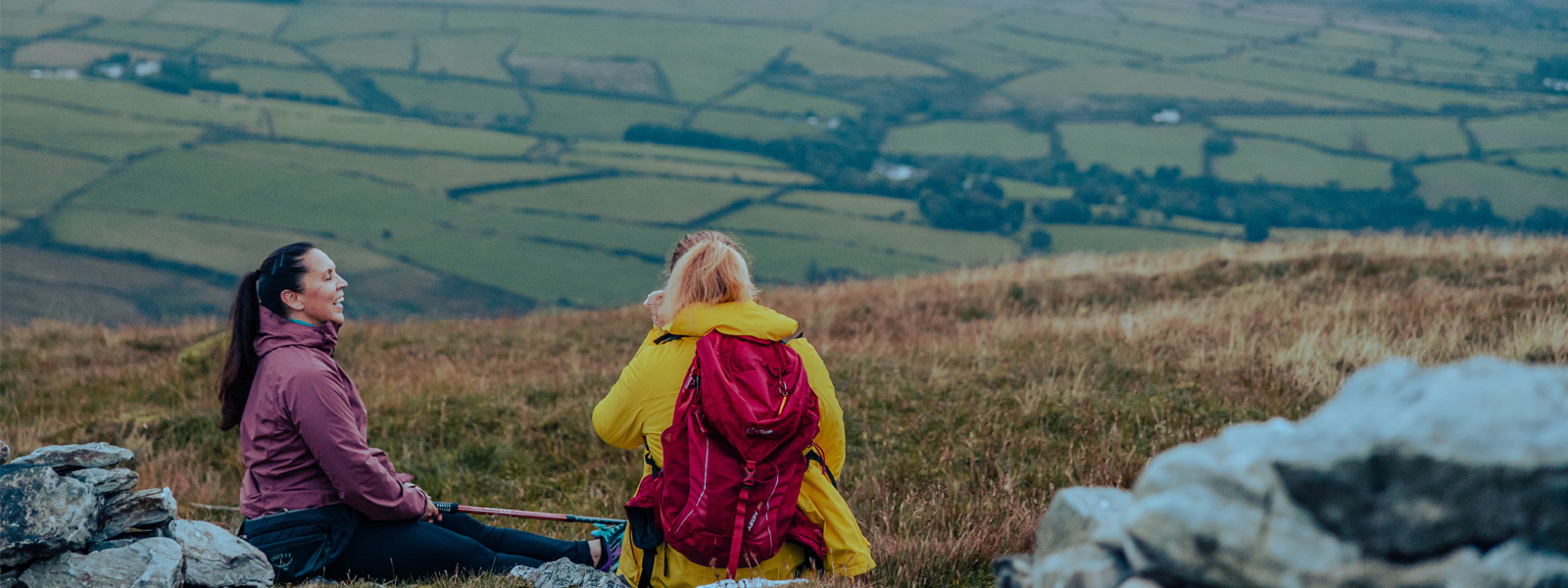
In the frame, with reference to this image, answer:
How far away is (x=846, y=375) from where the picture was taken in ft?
28.9

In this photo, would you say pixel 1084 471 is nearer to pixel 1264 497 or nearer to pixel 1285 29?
pixel 1264 497

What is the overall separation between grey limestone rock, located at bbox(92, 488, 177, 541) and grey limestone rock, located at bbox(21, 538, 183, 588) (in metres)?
0.15

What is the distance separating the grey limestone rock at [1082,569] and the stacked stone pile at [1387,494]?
58mm

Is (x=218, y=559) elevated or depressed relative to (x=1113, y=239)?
elevated

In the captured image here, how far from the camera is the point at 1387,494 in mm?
1695

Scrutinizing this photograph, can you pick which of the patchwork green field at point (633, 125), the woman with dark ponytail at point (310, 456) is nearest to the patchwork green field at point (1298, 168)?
the patchwork green field at point (633, 125)

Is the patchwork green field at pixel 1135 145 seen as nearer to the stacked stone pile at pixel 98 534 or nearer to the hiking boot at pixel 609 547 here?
the hiking boot at pixel 609 547

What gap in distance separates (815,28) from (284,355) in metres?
123

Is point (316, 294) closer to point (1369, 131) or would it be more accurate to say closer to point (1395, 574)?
Answer: point (1395, 574)

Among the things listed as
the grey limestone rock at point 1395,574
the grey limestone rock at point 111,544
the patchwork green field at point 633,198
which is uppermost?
the grey limestone rock at point 1395,574

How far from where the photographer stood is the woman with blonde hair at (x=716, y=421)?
3865mm

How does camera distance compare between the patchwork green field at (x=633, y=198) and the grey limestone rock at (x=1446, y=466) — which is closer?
the grey limestone rock at (x=1446, y=466)

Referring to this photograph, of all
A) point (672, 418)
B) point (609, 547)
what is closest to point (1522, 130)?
point (609, 547)

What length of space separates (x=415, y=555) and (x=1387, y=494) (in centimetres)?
423
